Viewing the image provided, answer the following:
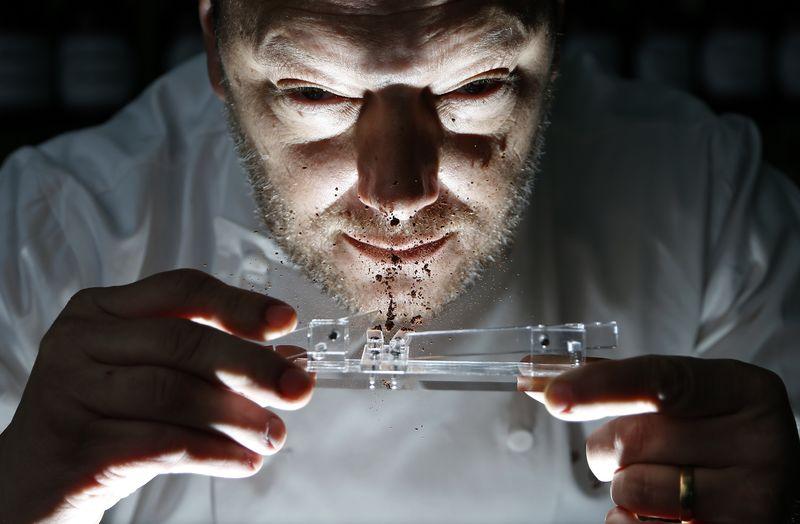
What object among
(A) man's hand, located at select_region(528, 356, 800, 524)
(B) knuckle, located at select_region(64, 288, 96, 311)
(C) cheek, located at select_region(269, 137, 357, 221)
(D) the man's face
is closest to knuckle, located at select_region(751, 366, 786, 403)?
(A) man's hand, located at select_region(528, 356, 800, 524)

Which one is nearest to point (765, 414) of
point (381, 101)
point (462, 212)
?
point (462, 212)

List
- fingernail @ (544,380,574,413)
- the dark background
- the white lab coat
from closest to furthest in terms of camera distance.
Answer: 1. fingernail @ (544,380,574,413)
2. the white lab coat
3. the dark background

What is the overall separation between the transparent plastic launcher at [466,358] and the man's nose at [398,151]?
153 millimetres

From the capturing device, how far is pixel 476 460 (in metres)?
1.12

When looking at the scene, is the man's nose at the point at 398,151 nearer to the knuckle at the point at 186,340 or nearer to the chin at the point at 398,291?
the chin at the point at 398,291

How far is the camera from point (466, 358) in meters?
0.79

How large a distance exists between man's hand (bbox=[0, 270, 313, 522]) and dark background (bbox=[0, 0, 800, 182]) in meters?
1.06

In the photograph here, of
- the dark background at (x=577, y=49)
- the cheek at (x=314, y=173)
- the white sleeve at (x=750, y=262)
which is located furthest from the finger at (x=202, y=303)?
the dark background at (x=577, y=49)

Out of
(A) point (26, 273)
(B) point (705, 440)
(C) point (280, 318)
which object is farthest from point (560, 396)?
(A) point (26, 273)

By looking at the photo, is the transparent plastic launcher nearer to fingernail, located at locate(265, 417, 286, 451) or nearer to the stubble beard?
fingernail, located at locate(265, 417, 286, 451)

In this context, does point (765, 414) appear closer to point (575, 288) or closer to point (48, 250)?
point (575, 288)

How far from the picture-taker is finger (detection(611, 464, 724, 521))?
76cm

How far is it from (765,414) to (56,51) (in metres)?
1.57

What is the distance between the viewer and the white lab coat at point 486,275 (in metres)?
1.11
